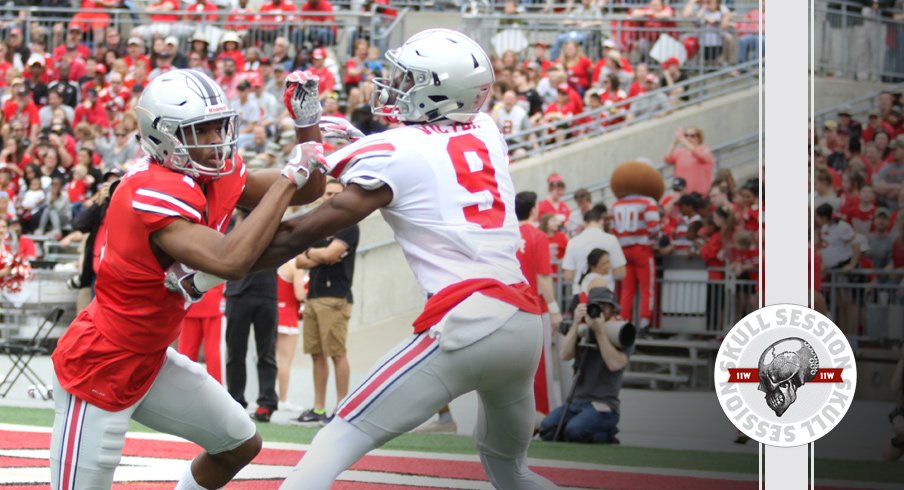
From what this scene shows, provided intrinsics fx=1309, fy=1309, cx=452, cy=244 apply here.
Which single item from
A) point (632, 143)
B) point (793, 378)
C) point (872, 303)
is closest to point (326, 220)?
point (793, 378)

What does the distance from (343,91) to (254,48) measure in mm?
1377

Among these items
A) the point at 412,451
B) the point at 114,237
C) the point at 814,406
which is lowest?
the point at 412,451

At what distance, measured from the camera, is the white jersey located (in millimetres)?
3939

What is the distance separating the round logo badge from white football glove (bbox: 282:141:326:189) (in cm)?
136

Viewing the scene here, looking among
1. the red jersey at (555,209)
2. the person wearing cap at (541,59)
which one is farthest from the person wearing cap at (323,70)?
the red jersey at (555,209)

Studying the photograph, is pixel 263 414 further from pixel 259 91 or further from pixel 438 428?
pixel 259 91

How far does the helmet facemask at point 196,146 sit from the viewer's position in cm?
407

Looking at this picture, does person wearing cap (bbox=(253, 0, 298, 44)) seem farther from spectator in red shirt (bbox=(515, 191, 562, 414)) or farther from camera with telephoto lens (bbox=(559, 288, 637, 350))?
camera with telephoto lens (bbox=(559, 288, 637, 350))

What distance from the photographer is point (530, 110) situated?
49.1 ft

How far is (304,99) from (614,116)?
10451 millimetres

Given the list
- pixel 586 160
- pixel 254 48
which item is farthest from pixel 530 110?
pixel 254 48

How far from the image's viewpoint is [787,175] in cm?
370

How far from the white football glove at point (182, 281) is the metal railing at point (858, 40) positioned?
20.8ft

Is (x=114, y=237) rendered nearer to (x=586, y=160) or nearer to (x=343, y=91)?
(x=586, y=160)
